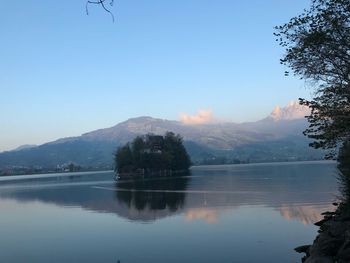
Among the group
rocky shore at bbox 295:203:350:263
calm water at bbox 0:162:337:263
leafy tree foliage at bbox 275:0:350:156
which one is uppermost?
leafy tree foliage at bbox 275:0:350:156

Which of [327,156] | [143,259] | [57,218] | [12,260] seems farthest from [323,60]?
[57,218]

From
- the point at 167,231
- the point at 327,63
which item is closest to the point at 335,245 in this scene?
the point at 327,63

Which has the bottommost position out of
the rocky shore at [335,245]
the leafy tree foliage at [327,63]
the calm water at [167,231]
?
the calm water at [167,231]

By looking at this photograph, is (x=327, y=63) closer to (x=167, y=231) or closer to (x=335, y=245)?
(x=335, y=245)

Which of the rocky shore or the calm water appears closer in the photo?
the rocky shore

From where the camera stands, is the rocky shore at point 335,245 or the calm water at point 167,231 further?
the calm water at point 167,231

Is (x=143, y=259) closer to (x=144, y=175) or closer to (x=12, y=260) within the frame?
(x=12, y=260)

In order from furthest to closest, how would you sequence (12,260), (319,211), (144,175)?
1. (144,175)
2. (319,211)
3. (12,260)

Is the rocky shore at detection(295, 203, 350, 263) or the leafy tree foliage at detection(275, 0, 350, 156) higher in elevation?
the leafy tree foliage at detection(275, 0, 350, 156)

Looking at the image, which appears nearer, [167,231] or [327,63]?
[327,63]

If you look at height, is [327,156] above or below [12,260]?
above

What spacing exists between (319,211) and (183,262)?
2469 centimetres

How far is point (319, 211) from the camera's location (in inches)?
1929

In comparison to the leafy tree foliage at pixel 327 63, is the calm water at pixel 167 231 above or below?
below
